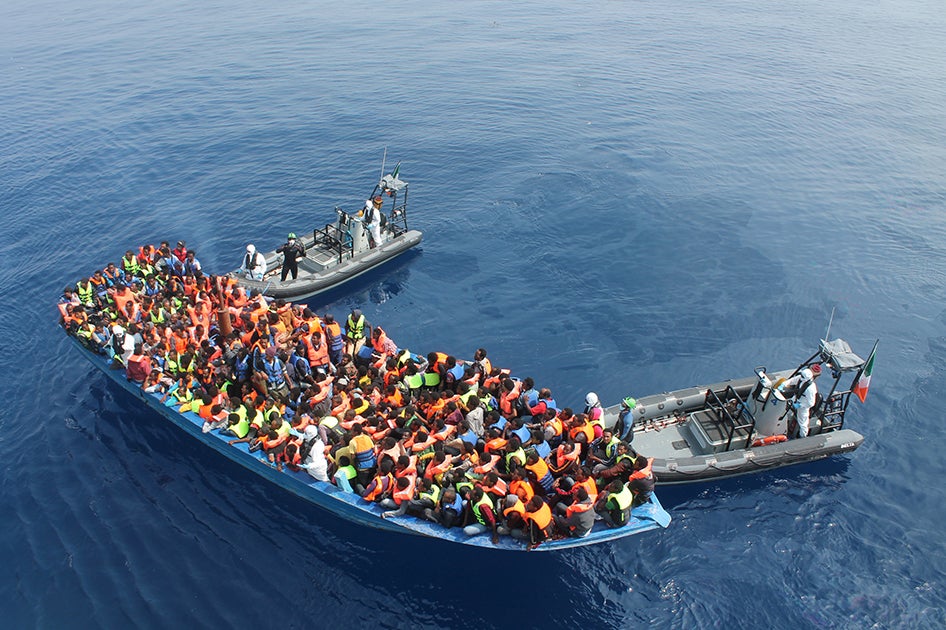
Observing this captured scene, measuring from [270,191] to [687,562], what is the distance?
3287 centimetres

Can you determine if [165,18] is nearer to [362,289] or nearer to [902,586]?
[362,289]

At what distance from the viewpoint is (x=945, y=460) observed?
20875 mm

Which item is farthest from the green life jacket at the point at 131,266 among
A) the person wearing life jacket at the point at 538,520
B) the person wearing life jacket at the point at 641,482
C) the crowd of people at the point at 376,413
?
the person wearing life jacket at the point at 641,482

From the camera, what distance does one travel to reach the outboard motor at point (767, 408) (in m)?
19.4

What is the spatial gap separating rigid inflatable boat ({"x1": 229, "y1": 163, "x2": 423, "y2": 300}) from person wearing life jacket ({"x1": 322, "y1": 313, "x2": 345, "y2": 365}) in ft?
27.7

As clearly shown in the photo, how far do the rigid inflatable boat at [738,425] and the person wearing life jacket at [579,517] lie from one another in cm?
449

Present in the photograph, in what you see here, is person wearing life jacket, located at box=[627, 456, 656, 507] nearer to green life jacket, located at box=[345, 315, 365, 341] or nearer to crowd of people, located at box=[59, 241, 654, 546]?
crowd of people, located at box=[59, 241, 654, 546]

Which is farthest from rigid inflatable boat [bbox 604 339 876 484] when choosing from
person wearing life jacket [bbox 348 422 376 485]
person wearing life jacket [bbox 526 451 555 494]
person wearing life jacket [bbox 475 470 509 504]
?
person wearing life jacket [bbox 348 422 376 485]

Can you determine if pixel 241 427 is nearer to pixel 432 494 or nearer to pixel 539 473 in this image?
pixel 432 494

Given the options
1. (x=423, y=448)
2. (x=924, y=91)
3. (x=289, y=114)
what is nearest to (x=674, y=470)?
(x=423, y=448)

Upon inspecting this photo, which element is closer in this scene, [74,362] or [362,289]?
[74,362]

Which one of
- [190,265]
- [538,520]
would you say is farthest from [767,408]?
[190,265]

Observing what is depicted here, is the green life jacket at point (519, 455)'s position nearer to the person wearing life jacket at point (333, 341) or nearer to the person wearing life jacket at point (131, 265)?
the person wearing life jacket at point (333, 341)

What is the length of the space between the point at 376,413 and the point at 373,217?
15.5 meters
